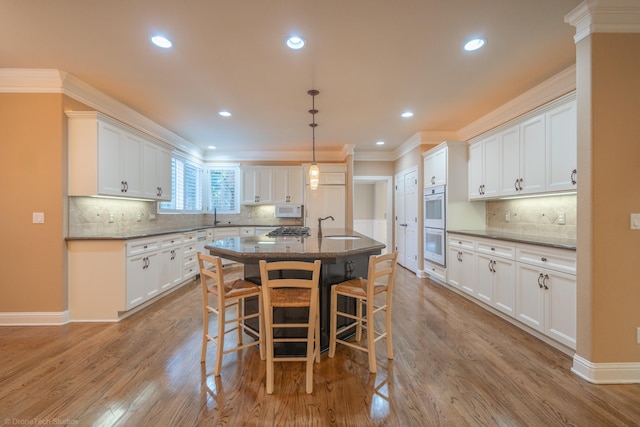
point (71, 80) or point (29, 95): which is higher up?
point (71, 80)

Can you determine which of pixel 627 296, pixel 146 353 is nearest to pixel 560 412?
pixel 627 296

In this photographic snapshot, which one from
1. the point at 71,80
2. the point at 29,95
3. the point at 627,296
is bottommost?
the point at 627,296

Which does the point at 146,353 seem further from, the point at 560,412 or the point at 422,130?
the point at 422,130

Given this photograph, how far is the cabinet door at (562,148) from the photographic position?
2.67m

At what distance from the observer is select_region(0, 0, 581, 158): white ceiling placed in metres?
2.01

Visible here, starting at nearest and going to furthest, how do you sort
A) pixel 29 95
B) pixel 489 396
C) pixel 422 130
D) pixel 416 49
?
pixel 489 396 → pixel 416 49 → pixel 29 95 → pixel 422 130

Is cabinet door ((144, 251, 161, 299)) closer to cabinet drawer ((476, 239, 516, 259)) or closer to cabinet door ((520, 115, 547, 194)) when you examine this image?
cabinet drawer ((476, 239, 516, 259))

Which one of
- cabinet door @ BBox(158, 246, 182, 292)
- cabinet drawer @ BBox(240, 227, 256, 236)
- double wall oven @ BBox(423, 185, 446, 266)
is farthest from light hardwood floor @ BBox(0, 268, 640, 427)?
cabinet drawer @ BBox(240, 227, 256, 236)

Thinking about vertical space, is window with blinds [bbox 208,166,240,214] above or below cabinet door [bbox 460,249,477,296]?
above

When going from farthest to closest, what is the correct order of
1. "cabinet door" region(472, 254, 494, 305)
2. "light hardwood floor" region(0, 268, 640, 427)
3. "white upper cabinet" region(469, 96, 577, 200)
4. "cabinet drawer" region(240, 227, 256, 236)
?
"cabinet drawer" region(240, 227, 256, 236) → "cabinet door" region(472, 254, 494, 305) → "white upper cabinet" region(469, 96, 577, 200) → "light hardwood floor" region(0, 268, 640, 427)

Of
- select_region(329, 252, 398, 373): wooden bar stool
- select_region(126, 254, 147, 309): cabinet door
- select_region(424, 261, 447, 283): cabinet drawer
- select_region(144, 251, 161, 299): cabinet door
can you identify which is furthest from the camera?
select_region(424, 261, 447, 283): cabinet drawer

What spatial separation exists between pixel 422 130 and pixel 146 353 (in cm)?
498

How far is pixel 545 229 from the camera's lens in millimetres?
3371

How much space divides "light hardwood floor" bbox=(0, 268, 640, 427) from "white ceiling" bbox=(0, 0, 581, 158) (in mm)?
2648
